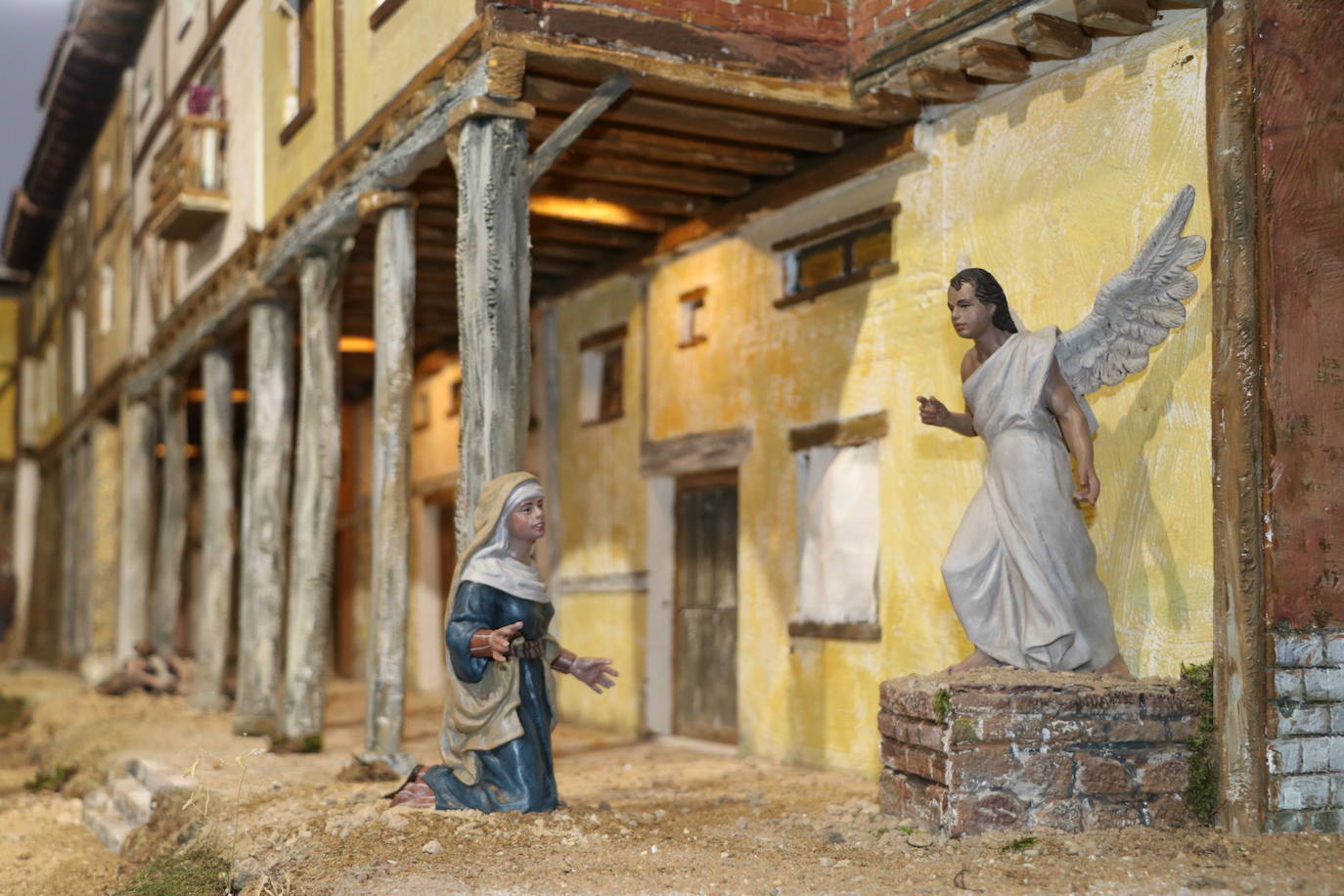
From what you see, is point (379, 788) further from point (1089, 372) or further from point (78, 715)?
point (78, 715)

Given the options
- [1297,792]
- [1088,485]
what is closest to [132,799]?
[1088,485]

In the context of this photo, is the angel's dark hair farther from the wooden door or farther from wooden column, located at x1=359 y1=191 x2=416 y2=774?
the wooden door

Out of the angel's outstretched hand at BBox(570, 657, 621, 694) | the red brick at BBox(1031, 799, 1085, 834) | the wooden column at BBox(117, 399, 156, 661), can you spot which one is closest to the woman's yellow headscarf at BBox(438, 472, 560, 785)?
the angel's outstretched hand at BBox(570, 657, 621, 694)

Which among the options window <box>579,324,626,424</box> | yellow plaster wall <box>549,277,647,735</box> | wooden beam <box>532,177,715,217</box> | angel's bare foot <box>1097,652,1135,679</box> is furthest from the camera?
window <box>579,324,626,424</box>

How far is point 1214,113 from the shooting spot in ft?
20.0

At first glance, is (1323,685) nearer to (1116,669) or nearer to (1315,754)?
(1315,754)

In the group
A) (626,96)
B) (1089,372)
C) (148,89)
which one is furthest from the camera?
(148,89)

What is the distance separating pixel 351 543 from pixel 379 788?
1095cm

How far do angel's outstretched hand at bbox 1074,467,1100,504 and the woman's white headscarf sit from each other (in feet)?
8.20

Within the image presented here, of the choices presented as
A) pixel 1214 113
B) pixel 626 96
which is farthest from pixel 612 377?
pixel 1214 113

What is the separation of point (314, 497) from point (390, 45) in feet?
11.0

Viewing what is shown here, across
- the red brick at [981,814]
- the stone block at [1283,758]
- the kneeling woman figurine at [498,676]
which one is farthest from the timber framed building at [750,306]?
the red brick at [981,814]

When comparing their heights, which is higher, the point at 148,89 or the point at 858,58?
the point at 148,89

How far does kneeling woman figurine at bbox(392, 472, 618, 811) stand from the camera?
254 inches
